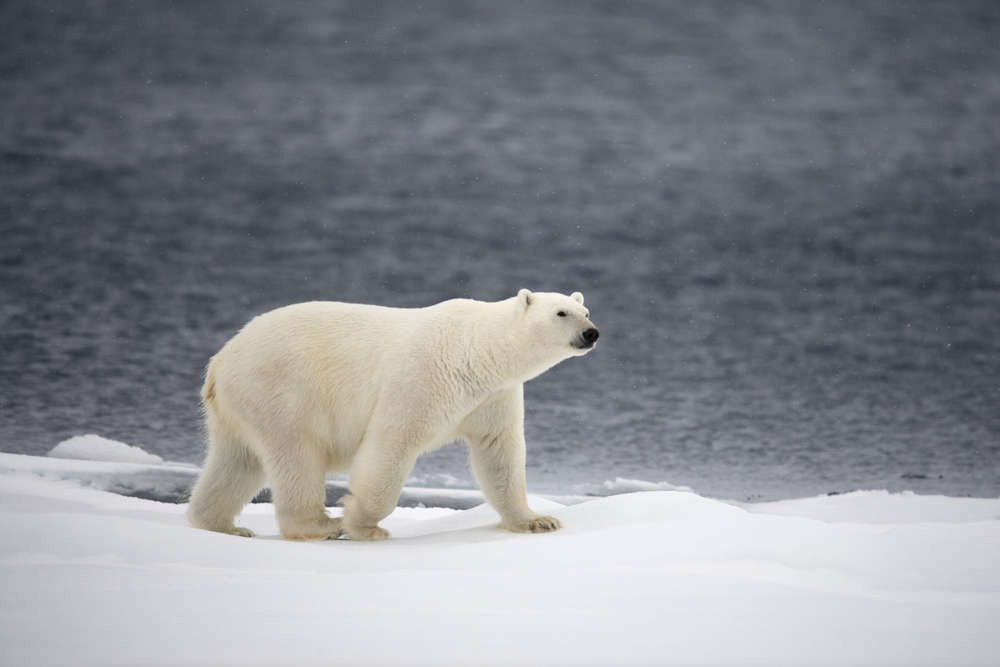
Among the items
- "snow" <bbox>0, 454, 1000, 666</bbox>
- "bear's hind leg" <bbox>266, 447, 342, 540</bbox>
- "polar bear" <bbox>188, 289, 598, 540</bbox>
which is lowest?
"snow" <bbox>0, 454, 1000, 666</bbox>

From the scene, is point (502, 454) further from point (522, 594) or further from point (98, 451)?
point (98, 451)

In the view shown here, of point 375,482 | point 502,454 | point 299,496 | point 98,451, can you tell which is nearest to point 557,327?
point 502,454

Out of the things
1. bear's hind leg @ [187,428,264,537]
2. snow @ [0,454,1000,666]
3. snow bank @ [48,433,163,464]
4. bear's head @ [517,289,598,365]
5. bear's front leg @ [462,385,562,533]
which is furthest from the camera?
snow bank @ [48,433,163,464]

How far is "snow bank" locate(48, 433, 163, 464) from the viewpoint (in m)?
7.53

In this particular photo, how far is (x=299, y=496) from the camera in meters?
5.44

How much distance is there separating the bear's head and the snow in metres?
0.87

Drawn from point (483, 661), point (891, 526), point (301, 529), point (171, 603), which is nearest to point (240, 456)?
point (301, 529)

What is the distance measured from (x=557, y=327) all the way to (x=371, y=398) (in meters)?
1.01

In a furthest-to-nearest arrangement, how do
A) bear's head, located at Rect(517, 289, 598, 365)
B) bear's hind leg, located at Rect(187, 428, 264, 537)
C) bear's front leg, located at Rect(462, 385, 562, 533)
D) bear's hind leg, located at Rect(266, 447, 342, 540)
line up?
bear's hind leg, located at Rect(187, 428, 264, 537) → bear's front leg, located at Rect(462, 385, 562, 533) → bear's hind leg, located at Rect(266, 447, 342, 540) → bear's head, located at Rect(517, 289, 598, 365)

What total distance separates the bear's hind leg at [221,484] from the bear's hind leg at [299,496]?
1.31 feet

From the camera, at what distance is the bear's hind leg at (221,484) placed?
575 cm

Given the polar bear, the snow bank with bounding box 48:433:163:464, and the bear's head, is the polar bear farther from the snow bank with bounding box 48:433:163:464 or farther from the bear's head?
the snow bank with bounding box 48:433:163:464

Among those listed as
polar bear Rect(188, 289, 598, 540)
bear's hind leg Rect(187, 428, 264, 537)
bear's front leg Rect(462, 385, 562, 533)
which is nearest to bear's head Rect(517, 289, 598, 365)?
polar bear Rect(188, 289, 598, 540)

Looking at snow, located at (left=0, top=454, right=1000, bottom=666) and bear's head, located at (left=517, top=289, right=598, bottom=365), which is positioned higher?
bear's head, located at (left=517, top=289, right=598, bottom=365)
